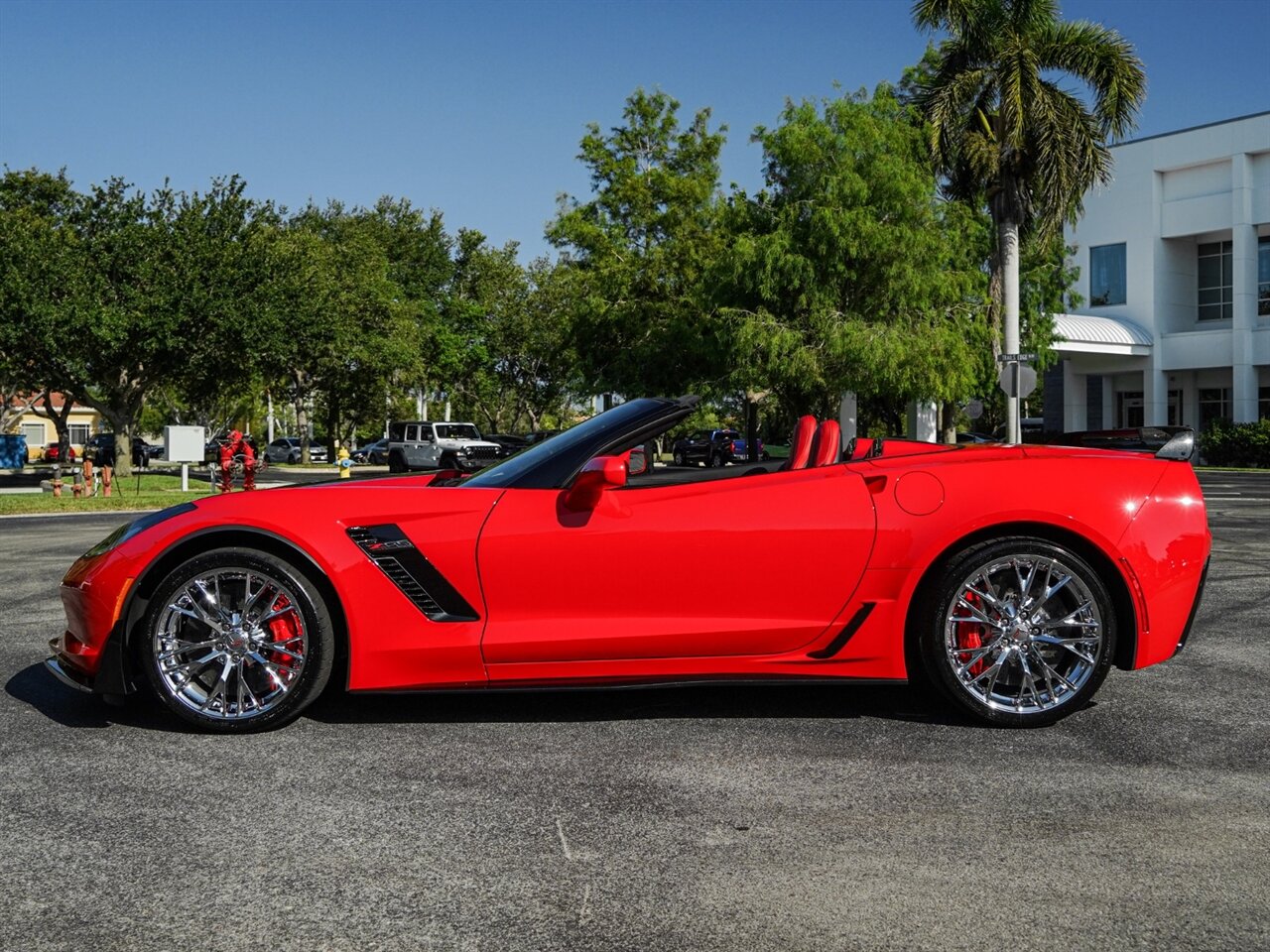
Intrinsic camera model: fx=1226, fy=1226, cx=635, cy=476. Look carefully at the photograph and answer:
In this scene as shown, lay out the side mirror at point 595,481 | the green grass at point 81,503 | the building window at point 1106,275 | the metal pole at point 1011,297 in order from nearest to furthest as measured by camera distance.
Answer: the side mirror at point 595,481, the green grass at point 81,503, the metal pole at point 1011,297, the building window at point 1106,275

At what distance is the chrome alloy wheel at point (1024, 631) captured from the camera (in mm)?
4668

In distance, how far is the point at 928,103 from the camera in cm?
2847

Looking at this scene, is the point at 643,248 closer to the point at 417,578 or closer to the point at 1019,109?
the point at 1019,109

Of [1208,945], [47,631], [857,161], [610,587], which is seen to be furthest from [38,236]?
[1208,945]

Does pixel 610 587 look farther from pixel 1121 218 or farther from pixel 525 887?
pixel 1121 218

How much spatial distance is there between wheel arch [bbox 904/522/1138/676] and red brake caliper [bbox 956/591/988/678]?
0.53 ft

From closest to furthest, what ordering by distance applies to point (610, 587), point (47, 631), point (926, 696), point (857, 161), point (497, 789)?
point (497, 789), point (610, 587), point (926, 696), point (47, 631), point (857, 161)

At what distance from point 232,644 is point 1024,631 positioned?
2997 millimetres

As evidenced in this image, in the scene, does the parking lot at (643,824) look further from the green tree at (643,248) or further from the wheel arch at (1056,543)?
the green tree at (643,248)

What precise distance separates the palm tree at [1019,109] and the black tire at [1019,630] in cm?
2277

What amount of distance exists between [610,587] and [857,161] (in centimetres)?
2490

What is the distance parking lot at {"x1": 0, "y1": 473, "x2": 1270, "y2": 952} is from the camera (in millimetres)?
2875

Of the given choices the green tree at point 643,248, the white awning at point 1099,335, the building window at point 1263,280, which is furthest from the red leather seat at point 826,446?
the building window at point 1263,280

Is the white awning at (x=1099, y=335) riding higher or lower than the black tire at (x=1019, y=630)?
higher
